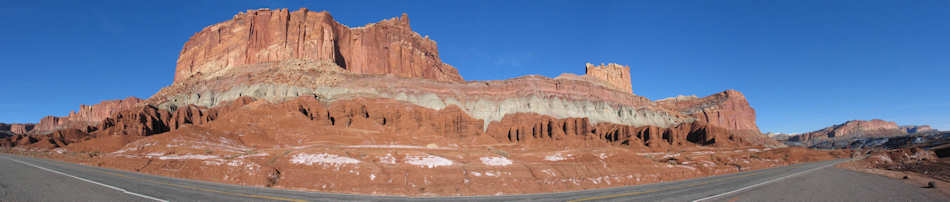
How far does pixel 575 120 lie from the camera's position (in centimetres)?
7262

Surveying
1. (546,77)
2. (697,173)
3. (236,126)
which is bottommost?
(697,173)

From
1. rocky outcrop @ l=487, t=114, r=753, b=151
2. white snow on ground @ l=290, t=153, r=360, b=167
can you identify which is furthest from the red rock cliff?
white snow on ground @ l=290, t=153, r=360, b=167

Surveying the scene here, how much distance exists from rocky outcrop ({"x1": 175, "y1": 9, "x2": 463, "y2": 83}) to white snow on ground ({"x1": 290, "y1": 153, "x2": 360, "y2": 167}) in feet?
167

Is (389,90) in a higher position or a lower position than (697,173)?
higher

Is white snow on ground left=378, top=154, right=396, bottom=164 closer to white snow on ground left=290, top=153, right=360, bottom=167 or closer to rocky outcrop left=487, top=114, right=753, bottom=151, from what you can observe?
white snow on ground left=290, top=153, right=360, bottom=167

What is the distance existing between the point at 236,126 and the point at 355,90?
22.2 meters

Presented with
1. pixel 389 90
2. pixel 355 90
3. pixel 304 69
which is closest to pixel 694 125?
pixel 389 90

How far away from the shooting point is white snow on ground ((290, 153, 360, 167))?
2608 cm

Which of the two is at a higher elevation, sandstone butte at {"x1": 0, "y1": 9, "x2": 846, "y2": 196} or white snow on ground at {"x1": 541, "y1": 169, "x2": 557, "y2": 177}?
sandstone butte at {"x1": 0, "y1": 9, "x2": 846, "y2": 196}

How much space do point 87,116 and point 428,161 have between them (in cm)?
16385

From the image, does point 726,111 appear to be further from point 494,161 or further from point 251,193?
point 251,193

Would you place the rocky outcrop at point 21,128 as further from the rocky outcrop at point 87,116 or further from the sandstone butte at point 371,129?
the sandstone butte at point 371,129

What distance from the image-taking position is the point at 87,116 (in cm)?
12731

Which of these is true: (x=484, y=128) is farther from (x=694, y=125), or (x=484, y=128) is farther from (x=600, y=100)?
(x=694, y=125)
